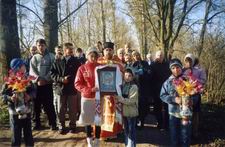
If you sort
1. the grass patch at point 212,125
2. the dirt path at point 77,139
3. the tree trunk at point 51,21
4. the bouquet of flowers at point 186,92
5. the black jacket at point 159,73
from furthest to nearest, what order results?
the tree trunk at point 51,21, the black jacket at point 159,73, the grass patch at point 212,125, the dirt path at point 77,139, the bouquet of flowers at point 186,92

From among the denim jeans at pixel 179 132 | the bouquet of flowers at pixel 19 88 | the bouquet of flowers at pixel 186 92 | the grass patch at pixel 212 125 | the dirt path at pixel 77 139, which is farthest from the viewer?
the grass patch at pixel 212 125

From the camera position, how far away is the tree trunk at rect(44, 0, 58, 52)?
1359 cm

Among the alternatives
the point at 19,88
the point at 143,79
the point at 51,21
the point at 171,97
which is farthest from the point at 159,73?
the point at 51,21

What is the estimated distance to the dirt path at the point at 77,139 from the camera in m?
8.99

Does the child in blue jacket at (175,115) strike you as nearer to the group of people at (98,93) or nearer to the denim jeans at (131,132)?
the group of people at (98,93)

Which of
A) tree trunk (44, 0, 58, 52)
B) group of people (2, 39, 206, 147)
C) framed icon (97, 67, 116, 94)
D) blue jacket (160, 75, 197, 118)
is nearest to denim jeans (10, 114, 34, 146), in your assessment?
group of people (2, 39, 206, 147)

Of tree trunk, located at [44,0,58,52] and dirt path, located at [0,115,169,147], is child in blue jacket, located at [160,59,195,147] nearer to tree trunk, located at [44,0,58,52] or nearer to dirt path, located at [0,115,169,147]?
dirt path, located at [0,115,169,147]

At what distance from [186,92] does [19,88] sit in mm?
3228

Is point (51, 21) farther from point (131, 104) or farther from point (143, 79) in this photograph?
point (131, 104)

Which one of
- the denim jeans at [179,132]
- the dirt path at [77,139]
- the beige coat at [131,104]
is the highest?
the beige coat at [131,104]

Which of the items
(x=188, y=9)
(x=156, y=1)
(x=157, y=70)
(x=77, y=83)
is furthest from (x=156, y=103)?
(x=188, y=9)

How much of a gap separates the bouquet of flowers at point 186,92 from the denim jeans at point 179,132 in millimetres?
187

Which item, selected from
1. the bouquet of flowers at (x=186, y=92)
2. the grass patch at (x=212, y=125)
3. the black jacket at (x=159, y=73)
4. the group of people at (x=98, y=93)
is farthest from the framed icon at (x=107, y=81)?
the grass patch at (x=212, y=125)

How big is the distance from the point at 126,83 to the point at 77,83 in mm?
1005
